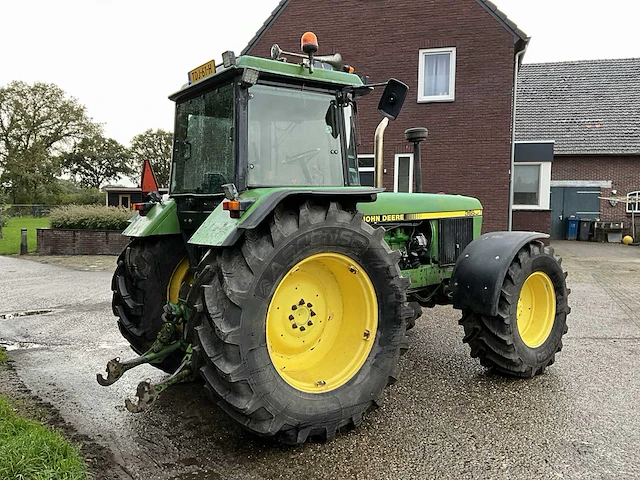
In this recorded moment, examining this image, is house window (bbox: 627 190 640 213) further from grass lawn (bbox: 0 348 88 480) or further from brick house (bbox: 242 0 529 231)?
grass lawn (bbox: 0 348 88 480)

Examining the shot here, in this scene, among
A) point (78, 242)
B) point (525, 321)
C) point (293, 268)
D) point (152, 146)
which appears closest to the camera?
point (293, 268)

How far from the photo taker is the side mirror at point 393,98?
13.5ft

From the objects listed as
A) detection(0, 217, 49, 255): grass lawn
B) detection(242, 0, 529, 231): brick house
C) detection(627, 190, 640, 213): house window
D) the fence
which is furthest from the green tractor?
the fence

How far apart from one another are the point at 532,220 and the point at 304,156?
1271 cm

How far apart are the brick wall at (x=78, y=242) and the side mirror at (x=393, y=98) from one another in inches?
473

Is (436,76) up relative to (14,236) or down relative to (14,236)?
up

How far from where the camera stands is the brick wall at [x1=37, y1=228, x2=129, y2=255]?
14872 millimetres

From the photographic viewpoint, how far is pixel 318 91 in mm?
3852

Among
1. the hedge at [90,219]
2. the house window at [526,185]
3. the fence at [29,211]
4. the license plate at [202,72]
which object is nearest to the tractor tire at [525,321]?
the license plate at [202,72]

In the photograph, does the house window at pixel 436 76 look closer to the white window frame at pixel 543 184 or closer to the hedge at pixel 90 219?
the white window frame at pixel 543 184

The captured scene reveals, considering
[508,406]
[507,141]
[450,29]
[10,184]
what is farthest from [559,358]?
[10,184]

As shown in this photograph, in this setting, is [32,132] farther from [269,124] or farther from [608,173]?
[269,124]

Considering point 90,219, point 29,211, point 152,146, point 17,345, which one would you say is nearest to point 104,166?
point 152,146

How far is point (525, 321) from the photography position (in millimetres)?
4852
